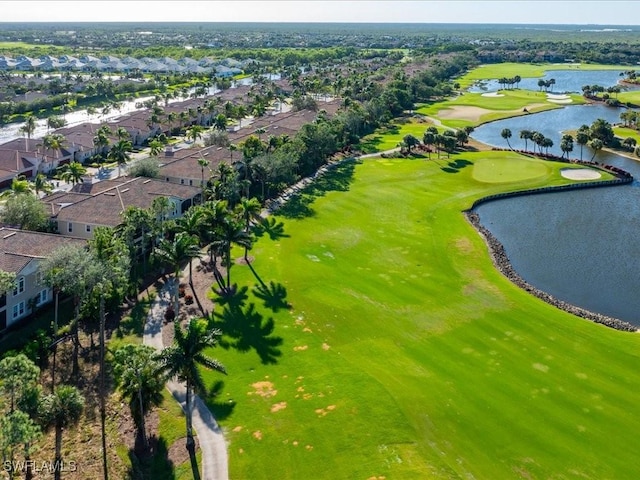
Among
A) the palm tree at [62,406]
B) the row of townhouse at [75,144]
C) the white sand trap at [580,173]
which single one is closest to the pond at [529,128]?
the white sand trap at [580,173]

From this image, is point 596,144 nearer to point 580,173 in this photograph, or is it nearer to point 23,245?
point 580,173

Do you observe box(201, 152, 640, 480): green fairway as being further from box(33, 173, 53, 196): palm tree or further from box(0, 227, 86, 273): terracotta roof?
box(33, 173, 53, 196): palm tree

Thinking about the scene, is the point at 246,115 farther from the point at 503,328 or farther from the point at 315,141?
the point at 503,328

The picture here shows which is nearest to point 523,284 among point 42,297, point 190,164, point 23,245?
point 42,297

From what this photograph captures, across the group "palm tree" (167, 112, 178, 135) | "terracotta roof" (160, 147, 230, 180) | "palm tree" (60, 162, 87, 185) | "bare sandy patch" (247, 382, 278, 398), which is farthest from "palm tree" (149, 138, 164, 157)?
"bare sandy patch" (247, 382, 278, 398)

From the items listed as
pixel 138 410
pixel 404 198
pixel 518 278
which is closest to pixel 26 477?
pixel 138 410

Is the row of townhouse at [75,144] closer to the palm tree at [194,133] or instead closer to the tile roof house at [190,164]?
the palm tree at [194,133]
